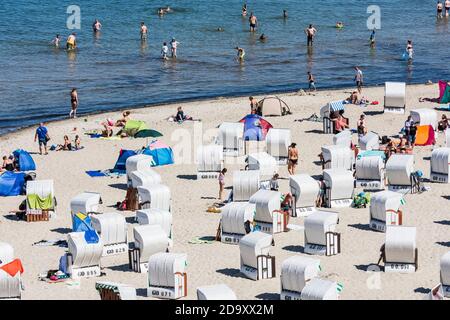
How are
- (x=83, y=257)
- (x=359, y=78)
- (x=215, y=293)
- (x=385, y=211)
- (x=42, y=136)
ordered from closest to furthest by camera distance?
(x=215, y=293), (x=83, y=257), (x=385, y=211), (x=42, y=136), (x=359, y=78)

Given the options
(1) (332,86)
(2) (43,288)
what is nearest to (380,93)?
(1) (332,86)

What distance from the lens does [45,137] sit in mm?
45750

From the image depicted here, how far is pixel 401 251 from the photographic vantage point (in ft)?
103

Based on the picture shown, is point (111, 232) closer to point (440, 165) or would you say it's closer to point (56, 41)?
point (440, 165)

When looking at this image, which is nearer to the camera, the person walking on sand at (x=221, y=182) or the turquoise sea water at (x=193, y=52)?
the person walking on sand at (x=221, y=182)

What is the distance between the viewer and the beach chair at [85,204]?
36281 millimetres

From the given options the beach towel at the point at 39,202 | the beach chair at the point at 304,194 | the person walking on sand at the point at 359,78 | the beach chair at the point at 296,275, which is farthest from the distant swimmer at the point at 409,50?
the beach chair at the point at 296,275

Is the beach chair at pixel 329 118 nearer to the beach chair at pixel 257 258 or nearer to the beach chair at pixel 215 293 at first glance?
the beach chair at pixel 257 258

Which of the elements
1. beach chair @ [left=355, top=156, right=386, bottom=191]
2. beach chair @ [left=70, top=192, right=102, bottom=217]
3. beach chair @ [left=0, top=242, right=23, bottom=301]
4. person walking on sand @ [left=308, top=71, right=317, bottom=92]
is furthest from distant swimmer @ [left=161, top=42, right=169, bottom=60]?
beach chair @ [left=0, top=242, right=23, bottom=301]

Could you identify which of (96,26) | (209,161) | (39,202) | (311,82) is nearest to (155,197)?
(39,202)

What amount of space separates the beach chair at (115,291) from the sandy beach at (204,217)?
1.58m

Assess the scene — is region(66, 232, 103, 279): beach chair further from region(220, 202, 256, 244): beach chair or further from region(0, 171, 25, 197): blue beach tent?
region(0, 171, 25, 197): blue beach tent

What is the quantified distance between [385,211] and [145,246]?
7.90m
